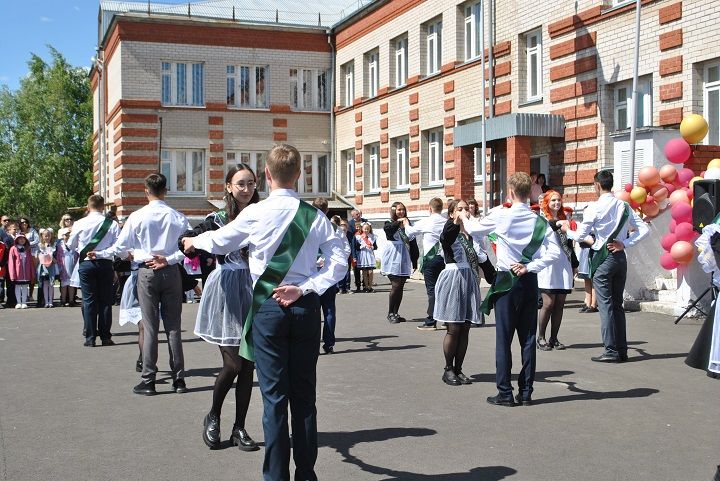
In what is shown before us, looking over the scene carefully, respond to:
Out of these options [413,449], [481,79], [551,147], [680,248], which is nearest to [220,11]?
[481,79]

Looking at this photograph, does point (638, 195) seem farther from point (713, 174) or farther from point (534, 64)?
point (534, 64)

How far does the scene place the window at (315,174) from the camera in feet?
126

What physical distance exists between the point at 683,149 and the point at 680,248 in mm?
2155

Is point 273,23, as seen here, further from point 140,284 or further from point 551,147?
point 140,284

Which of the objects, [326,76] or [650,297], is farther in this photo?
[326,76]

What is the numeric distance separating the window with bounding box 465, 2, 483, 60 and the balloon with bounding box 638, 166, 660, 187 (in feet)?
39.5

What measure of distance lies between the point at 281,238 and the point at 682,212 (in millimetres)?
10324

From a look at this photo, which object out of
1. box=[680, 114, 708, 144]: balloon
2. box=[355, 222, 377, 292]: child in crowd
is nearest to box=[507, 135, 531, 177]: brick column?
box=[355, 222, 377, 292]: child in crowd

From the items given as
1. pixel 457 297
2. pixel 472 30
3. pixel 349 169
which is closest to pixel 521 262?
pixel 457 297

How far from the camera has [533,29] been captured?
2347 cm

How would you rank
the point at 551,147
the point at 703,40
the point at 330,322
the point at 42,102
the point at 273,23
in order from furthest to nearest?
the point at 42,102 → the point at 273,23 → the point at 551,147 → the point at 703,40 → the point at 330,322

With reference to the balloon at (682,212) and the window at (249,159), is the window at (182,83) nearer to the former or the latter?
the window at (249,159)

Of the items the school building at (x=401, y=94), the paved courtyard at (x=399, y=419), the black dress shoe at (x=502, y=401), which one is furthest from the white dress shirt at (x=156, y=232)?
the school building at (x=401, y=94)

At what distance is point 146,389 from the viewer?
8992 millimetres
